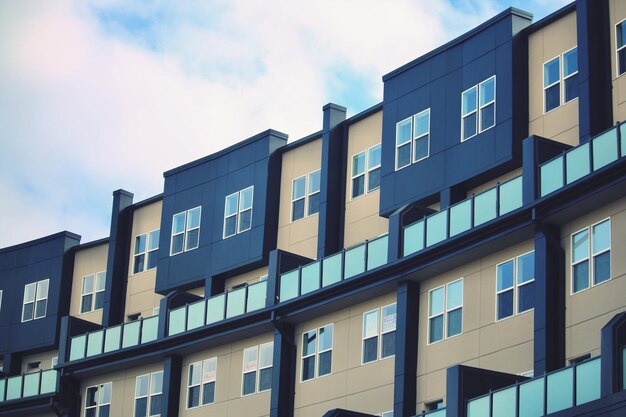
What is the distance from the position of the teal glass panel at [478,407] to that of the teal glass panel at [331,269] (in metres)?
11.3

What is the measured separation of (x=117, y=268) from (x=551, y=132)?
26.7 meters

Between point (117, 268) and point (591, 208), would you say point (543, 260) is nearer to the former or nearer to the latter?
point (591, 208)

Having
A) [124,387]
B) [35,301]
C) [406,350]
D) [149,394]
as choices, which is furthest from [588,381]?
[35,301]

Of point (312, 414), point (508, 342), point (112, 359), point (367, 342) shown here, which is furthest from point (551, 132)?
point (112, 359)

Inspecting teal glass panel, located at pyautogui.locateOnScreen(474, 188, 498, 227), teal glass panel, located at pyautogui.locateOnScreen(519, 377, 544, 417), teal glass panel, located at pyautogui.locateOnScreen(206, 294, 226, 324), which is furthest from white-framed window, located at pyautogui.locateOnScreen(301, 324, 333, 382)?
teal glass panel, located at pyautogui.locateOnScreen(519, 377, 544, 417)

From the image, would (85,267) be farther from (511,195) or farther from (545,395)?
(545,395)

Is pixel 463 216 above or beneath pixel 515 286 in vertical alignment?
above

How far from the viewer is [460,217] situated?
46.9 metres

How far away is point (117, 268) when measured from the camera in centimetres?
6600

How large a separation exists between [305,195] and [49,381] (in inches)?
650

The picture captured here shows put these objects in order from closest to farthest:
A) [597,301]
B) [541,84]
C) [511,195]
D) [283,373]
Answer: [597,301], [511,195], [541,84], [283,373]

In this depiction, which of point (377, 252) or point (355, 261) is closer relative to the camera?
point (377, 252)

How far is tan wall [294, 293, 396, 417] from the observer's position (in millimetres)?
49656

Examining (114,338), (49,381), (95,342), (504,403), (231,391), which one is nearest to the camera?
(504,403)
